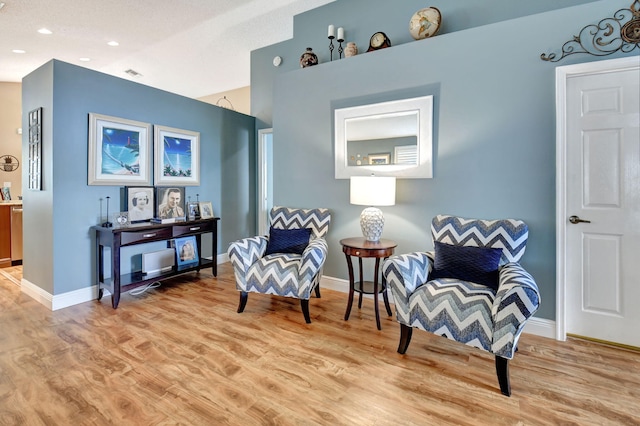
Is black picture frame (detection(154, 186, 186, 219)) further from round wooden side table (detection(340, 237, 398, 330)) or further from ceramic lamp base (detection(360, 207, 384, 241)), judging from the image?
ceramic lamp base (detection(360, 207, 384, 241))

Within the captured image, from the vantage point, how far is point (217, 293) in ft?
11.2

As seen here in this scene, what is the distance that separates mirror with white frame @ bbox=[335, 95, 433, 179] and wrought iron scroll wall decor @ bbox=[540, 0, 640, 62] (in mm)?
1058

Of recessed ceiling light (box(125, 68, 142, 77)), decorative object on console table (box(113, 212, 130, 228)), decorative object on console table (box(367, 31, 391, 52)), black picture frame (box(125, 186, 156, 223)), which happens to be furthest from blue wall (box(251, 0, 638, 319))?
recessed ceiling light (box(125, 68, 142, 77))

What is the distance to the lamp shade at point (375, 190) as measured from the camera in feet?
9.07

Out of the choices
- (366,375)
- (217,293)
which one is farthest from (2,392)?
(366,375)

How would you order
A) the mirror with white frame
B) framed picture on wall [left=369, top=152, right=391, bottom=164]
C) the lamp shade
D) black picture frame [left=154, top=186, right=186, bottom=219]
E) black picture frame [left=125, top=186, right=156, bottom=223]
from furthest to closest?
black picture frame [left=154, top=186, right=186, bottom=219]
black picture frame [left=125, top=186, right=156, bottom=223]
framed picture on wall [left=369, top=152, right=391, bottom=164]
the mirror with white frame
the lamp shade

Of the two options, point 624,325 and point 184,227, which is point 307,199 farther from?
point 624,325

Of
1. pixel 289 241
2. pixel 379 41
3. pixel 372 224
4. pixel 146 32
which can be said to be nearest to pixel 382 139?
pixel 372 224

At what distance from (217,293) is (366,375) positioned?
2028 millimetres

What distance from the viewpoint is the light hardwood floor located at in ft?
5.20

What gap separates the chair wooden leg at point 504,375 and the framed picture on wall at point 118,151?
371 cm

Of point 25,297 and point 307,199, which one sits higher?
point 307,199

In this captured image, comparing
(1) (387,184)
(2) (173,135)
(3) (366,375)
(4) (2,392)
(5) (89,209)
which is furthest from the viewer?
(2) (173,135)

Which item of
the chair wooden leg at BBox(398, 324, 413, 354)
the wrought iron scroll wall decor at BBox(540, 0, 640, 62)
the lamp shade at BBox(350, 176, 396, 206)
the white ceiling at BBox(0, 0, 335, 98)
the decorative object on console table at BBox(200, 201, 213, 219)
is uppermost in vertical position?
the white ceiling at BBox(0, 0, 335, 98)
